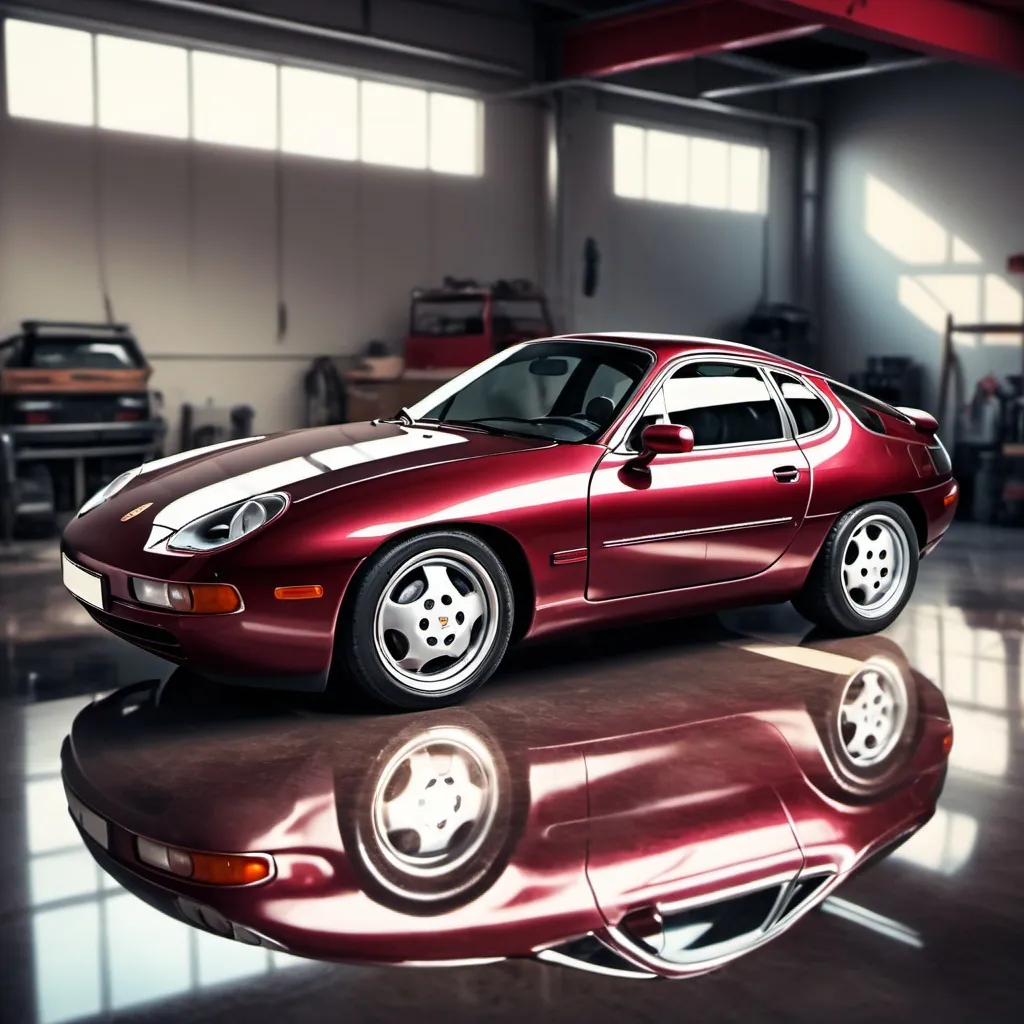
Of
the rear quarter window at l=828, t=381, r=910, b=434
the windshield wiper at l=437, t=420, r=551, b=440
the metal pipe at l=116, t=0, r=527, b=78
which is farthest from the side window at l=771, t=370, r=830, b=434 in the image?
the metal pipe at l=116, t=0, r=527, b=78

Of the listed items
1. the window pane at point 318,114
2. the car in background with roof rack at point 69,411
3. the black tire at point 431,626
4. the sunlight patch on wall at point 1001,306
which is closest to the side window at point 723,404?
the black tire at point 431,626

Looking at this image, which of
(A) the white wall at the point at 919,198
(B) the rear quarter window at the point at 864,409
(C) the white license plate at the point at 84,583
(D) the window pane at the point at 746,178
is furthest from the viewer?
(D) the window pane at the point at 746,178

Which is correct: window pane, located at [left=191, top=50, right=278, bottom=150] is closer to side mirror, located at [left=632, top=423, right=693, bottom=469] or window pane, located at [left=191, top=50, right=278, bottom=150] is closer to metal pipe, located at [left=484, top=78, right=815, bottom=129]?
metal pipe, located at [left=484, top=78, right=815, bottom=129]

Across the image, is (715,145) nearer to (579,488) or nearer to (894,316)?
(894,316)

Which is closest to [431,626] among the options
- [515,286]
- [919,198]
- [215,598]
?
[215,598]

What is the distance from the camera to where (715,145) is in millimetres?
14695

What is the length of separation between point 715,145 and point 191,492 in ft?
40.2

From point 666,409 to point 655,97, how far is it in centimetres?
992

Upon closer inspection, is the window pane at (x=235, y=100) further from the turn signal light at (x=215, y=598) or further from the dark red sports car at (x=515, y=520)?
the turn signal light at (x=215, y=598)

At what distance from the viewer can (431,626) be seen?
3.67 metres

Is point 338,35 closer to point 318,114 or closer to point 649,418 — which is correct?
point 318,114

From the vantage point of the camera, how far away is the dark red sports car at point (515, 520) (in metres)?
3.46

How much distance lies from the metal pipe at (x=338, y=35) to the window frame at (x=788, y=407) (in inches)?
280

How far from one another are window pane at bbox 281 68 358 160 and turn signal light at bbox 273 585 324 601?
27.9 ft
